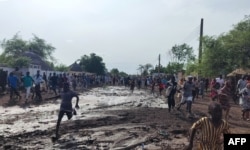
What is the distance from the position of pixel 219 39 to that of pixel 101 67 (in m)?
66.9

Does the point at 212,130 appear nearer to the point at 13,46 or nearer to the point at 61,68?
the point at 13,46

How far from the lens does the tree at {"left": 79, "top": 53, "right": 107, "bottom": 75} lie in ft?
338

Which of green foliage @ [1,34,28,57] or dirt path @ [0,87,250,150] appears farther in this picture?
green foliage @ [1,34,28,57]

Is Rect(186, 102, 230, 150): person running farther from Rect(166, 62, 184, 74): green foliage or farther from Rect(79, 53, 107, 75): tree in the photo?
Rect(79, 53, 107, 75): tree

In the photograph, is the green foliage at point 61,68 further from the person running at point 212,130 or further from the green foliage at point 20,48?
the person running at point 212,130

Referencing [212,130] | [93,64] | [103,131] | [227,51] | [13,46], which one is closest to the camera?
[212,130]

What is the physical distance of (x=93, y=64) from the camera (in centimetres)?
10300

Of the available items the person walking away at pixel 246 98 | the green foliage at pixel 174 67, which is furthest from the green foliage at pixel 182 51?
the person walking away at pixel 246 98

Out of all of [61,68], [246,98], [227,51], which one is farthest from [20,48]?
[246,98]

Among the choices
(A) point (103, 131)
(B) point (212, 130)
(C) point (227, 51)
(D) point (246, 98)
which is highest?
(C) point (227, 51)

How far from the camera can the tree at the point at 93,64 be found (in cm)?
10294

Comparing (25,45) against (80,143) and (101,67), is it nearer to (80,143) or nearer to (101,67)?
(101,67)

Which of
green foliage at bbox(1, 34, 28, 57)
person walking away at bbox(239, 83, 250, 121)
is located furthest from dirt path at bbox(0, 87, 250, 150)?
green foliage at bbox(1, 34, 28, 57)

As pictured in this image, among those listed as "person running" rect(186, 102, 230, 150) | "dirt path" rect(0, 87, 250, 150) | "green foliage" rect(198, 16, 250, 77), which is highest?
"green foliage" rect(198, 16, 250, 77)
